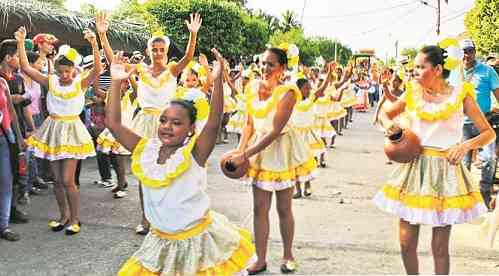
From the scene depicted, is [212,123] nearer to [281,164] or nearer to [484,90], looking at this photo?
[281,164]

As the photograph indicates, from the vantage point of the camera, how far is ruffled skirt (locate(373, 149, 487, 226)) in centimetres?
380

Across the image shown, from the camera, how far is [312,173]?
4953mm

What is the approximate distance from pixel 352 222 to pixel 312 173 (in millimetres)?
1955

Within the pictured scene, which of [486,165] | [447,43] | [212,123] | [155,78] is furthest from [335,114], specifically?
[212,123]

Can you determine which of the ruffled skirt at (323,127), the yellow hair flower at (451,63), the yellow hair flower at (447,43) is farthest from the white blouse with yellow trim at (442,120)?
the ruffled skirt at (323,127)

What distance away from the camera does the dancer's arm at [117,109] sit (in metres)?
3.29

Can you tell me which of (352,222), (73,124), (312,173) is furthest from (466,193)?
(73,124)

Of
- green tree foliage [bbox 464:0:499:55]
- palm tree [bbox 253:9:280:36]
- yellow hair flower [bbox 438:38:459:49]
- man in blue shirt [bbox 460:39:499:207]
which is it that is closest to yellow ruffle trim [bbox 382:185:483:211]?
yellow hair flower [bbox 438:38:459:49]

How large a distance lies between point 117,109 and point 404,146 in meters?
1.96

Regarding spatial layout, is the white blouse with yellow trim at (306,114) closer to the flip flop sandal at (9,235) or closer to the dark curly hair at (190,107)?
the flip flop sandal at (9,235)

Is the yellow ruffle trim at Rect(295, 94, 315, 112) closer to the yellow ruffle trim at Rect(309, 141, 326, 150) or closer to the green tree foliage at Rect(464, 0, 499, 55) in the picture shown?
the yellow ruffle trim at Rect(309, 141, 326, 150)

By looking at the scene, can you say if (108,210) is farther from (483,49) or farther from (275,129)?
(483,49)

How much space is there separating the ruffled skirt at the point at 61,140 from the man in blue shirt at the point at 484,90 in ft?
16.2

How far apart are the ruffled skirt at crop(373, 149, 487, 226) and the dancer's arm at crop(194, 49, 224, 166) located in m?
1.52
